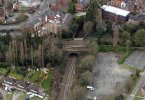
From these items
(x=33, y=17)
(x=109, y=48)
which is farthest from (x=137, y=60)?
(x=33, y=17)

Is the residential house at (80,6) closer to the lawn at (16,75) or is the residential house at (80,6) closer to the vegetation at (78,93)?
the lawn at (16,75)

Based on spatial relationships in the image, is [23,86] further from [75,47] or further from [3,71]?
[75,47]

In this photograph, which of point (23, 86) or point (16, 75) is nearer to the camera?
point (23, 86)

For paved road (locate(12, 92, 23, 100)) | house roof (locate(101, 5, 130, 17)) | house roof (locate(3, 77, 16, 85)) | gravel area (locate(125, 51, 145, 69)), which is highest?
house roof (locate(101, 5, 130, 17))

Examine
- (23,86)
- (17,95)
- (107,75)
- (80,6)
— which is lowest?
(17,95)

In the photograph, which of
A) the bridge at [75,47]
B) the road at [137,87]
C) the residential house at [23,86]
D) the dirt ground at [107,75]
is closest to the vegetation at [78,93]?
the dirt ground at [107,75]

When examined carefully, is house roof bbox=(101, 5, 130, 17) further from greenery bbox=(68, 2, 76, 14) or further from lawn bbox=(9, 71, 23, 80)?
lawn bbox=(9, 71, 23, 80)

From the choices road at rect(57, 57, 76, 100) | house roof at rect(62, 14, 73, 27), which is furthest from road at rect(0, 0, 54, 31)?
road at rect(57, 57, 76, 100)
